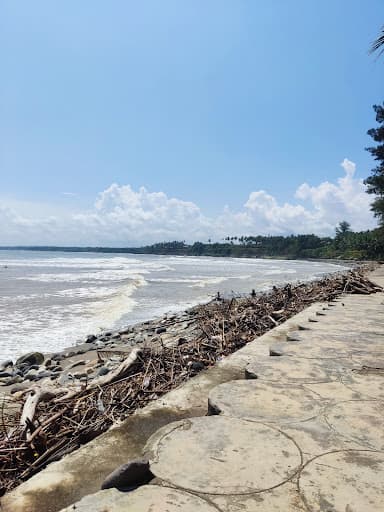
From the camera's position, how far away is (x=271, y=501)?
4.54ft

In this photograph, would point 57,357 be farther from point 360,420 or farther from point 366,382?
point 360,420

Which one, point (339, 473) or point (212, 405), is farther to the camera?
point (212, 405)

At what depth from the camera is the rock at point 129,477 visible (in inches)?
58.7

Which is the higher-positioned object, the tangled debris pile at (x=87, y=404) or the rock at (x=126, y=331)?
the tangled debris pile at (x=87, y=404)

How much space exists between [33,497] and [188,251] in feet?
573

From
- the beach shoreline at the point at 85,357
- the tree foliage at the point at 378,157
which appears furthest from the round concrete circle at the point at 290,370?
the tree foliage at the point at 378,157

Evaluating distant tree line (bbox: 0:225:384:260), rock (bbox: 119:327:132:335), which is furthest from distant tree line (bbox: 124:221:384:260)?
rock (bbox: 119:327:132:335)

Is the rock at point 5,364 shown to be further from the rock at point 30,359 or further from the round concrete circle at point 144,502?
the round concrete circle at point 144,502

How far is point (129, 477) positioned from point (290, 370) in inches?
71.7

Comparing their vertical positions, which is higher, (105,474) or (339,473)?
(339,473)

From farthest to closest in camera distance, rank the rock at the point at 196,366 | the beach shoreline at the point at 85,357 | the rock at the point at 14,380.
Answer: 1. the rock at the point at 14,380
2. the beach shoreline at the point at 85,357
3. the rock at the point at 196,366

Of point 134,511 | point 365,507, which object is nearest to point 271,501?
point 365,507

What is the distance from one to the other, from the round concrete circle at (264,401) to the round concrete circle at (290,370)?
0.16 metres

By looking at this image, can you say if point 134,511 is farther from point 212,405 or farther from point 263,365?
point 263,365
